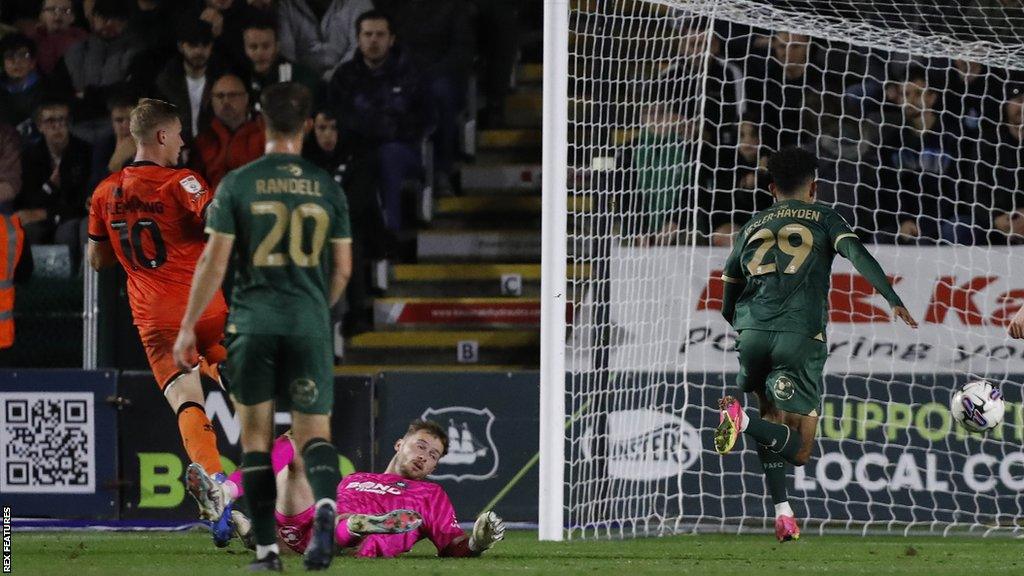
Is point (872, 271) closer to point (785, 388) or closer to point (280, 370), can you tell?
point (785, 388)

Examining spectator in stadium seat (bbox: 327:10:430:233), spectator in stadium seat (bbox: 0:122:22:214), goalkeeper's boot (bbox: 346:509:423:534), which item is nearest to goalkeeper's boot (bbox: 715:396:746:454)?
goalkeeper's boot (bbox: 346:509:423:534)

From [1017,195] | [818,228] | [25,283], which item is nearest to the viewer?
[818,228]

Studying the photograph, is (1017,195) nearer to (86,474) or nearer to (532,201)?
(532,201)

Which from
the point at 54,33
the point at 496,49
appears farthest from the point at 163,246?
the point at 496,49

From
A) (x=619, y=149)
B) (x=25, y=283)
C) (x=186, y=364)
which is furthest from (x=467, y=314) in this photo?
(x=186, y=364)

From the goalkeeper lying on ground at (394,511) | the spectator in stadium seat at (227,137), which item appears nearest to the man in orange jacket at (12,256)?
the spectator in stadium seat at (227,137)

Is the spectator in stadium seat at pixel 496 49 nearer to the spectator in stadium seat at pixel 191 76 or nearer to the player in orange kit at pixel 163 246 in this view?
the spectator in stadium seat at pixel 191 76

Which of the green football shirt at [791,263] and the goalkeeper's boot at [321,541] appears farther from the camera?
the green football shirt at [791,263]

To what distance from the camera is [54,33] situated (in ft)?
40.9

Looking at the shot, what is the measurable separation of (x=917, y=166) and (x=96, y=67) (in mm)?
6088

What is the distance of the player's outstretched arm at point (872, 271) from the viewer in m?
6.96

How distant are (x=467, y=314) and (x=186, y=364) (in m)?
6.50

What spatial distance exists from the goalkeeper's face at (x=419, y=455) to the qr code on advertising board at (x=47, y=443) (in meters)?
3.21

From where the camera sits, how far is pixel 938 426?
9641 millimetres
